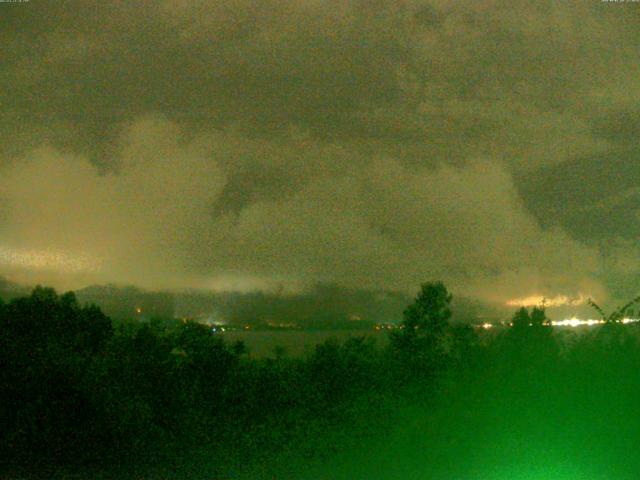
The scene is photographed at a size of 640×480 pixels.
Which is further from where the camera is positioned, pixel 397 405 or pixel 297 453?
pixel 397 405

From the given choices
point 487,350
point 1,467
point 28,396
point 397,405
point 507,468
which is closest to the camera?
point 507,468

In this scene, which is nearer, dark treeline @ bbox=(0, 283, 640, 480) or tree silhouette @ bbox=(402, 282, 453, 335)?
dark treeline @ bbox=(0, 283, 640, 480)

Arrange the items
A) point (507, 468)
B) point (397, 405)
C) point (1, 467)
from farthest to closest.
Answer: point (397, 405) < point (1, 467) < point (507, 468)

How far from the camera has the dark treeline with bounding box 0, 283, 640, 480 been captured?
1006 centimetres

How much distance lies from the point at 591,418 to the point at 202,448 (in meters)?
5.57

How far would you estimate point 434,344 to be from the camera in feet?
48.5

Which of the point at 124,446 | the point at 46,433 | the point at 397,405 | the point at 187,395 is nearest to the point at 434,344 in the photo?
the point at 397,405

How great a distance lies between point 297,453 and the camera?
10727mm

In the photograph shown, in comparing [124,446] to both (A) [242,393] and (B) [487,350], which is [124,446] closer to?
(A) [242,393]

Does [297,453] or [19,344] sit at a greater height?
[19,344]

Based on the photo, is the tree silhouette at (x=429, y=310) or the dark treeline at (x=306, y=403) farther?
the tree silhouette at (x=429, y=310)

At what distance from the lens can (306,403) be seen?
13.0 meters

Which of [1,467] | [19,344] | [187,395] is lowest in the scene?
[1,467]

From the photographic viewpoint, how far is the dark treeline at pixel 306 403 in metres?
10.1
